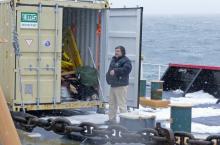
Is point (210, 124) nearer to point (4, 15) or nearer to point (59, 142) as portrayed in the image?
point (59, 142)

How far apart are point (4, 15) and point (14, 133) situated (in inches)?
328

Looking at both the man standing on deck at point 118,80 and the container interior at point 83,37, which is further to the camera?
the container interior at point 83,37

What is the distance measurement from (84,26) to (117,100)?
2.38 metres

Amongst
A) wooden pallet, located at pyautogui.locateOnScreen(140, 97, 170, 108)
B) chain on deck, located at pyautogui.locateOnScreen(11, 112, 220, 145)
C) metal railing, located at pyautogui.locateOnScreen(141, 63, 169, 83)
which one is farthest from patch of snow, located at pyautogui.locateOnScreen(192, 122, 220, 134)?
metal railing, located at pyautogui.locateOnScreen(141, 63, 169, 83)

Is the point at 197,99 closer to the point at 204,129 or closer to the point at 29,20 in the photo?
the point at 204,129

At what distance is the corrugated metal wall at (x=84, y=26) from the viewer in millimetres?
12633

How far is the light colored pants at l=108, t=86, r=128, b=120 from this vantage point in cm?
1114

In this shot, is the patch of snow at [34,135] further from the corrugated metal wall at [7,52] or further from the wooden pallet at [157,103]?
the wooden pallet at [157,103]

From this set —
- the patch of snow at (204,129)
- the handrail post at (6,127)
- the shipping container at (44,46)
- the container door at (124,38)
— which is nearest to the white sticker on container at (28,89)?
the shipping container at (44,46)

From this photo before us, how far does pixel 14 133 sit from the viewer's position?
3.35 metres

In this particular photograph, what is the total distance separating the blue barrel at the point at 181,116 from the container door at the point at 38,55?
3.25 metres

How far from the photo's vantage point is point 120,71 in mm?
10906

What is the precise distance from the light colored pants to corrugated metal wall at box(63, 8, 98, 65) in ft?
5.66

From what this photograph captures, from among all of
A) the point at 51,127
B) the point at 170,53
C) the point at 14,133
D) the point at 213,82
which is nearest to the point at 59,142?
the point at 51,127
